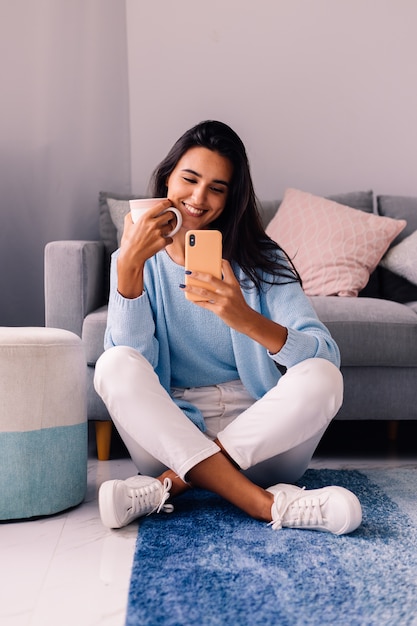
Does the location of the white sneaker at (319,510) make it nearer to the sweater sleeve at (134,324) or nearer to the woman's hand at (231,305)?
the woman's hand at (231,305)

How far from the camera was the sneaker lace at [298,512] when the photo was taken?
1505 mm

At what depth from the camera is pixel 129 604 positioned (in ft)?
3.87

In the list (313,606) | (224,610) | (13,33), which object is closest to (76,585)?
(224,610)

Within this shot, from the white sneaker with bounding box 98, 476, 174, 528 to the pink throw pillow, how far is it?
1.14 meters

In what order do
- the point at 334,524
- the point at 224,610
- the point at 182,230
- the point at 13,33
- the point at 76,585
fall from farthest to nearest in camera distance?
1. the point at 13,33
2. the point at 182,230
3. the point at 334,524
4. the point at 76,585
5. the point at 224,610

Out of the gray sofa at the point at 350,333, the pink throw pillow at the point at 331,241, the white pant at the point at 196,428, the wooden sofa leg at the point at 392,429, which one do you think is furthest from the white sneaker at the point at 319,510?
the pink throw pillow at the point at 331,241

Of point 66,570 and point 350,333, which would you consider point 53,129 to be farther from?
point 66,570

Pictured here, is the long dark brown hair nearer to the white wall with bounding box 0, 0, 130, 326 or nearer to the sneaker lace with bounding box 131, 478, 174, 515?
the sneaker lace with bounding box 131, 478, 174, 515

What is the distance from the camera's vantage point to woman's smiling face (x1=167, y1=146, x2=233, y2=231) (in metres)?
1.69

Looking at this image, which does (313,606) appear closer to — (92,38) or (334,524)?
(334,524)

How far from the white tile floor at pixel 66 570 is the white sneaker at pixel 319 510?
29 cm

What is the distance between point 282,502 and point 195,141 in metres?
0.80

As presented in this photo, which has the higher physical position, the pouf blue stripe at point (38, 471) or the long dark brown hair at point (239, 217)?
the long dark brown hair at point (239, 217)

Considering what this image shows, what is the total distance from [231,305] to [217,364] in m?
0.31
